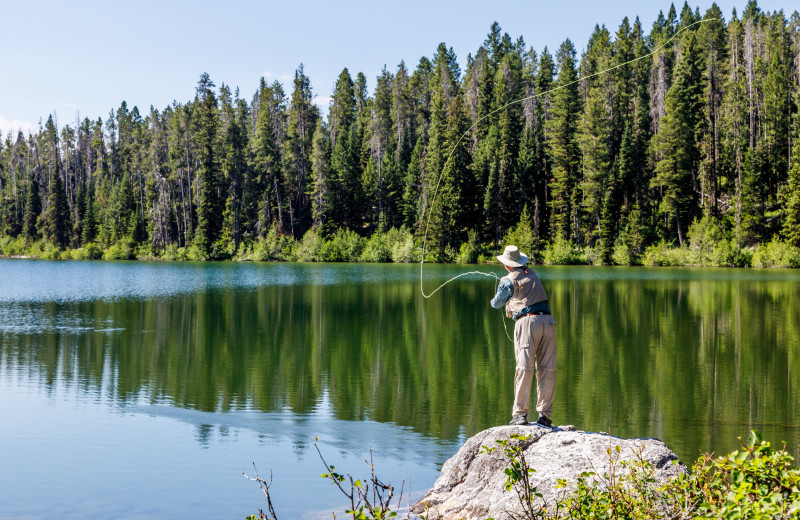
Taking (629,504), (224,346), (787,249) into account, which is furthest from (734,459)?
(787,249)

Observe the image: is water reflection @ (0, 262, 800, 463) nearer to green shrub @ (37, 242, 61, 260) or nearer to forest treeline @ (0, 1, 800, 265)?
forest treeline @ (0, 1, 800, 265)

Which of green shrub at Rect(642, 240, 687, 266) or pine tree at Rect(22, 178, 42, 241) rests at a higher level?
pine tree at Rect(22, 178, 42, 241)

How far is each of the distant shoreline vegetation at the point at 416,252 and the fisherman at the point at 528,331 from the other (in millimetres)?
53783

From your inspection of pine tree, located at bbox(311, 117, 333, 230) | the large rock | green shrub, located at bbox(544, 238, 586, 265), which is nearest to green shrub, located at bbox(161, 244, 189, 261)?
pine tree, located at bbox(311, 117, 333, 230)

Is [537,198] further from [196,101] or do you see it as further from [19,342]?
[19,342]

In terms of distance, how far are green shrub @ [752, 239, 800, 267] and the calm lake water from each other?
2926cm

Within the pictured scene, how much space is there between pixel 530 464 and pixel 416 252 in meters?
61.7

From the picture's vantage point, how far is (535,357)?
775cm

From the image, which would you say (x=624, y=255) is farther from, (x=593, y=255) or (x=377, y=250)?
(x=377, y=250)

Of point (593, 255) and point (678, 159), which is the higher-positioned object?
point (678, 159)

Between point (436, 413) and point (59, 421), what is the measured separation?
5860 mm

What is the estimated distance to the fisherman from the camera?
7.53 meters

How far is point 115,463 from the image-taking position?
9.05m

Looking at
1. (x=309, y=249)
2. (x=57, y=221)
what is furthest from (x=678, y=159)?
(x=57, y=221)
